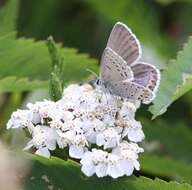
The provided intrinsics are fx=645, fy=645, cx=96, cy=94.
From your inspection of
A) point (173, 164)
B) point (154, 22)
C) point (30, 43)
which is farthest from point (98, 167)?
point (154, 22)

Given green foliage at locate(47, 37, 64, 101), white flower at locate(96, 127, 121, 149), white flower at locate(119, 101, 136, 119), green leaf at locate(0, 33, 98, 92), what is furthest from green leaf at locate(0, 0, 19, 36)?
white flower at locate(96, 127, 121, 149)

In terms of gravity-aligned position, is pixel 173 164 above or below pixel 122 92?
below

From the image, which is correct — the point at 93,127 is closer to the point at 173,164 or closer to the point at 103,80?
the point at 103,80

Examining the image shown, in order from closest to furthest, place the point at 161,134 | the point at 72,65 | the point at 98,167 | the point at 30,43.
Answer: the point at 98,167 → the point at 30,43 → the point at 72,65 → the point at 161,134

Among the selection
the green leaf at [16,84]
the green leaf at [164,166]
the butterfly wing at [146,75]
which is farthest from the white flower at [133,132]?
the green leaf at [164,166]

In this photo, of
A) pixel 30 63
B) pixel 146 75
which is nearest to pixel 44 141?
pixel 146 75

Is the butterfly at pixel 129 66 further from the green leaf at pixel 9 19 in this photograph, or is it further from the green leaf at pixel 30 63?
the green leaf at pixel 9 19

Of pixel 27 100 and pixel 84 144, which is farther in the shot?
pixel 27 100

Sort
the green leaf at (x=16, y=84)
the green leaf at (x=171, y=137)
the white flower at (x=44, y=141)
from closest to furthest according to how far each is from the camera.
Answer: the white flower at (x=44, y=141), the green leaf at (x=16, y=84), the green leaf at (x=171, y=137)
